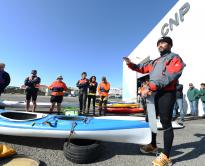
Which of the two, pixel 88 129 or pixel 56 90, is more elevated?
pixel 56 90

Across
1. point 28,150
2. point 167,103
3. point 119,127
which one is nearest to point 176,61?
point 167,103

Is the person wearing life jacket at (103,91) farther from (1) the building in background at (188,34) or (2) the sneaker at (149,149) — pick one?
(2) the sneaker at (149,149)

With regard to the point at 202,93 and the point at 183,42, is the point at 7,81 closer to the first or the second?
the point at 202,93

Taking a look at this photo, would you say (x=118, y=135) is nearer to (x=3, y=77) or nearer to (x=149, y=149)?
(x=149, y=149)

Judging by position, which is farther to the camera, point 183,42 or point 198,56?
point 183,42

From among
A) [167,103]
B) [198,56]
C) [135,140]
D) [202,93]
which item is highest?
[198,56]

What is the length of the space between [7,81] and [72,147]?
484cm

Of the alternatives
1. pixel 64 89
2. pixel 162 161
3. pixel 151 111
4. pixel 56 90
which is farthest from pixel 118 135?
pixel 64 89

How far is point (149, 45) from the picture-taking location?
48.6ft

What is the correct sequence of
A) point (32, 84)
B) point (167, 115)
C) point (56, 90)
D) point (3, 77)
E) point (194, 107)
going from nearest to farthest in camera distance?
point (167, 115)
point (3, 77)
point (32, 84)
point (56, 90)
point (194, 107)

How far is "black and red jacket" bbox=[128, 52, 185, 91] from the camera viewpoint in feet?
8.52

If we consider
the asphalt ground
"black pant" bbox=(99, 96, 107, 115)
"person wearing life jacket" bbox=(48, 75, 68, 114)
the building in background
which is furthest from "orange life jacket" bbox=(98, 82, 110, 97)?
the asphalt ground

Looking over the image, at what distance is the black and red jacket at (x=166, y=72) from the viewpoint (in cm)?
260

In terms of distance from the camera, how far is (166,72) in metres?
2.68
